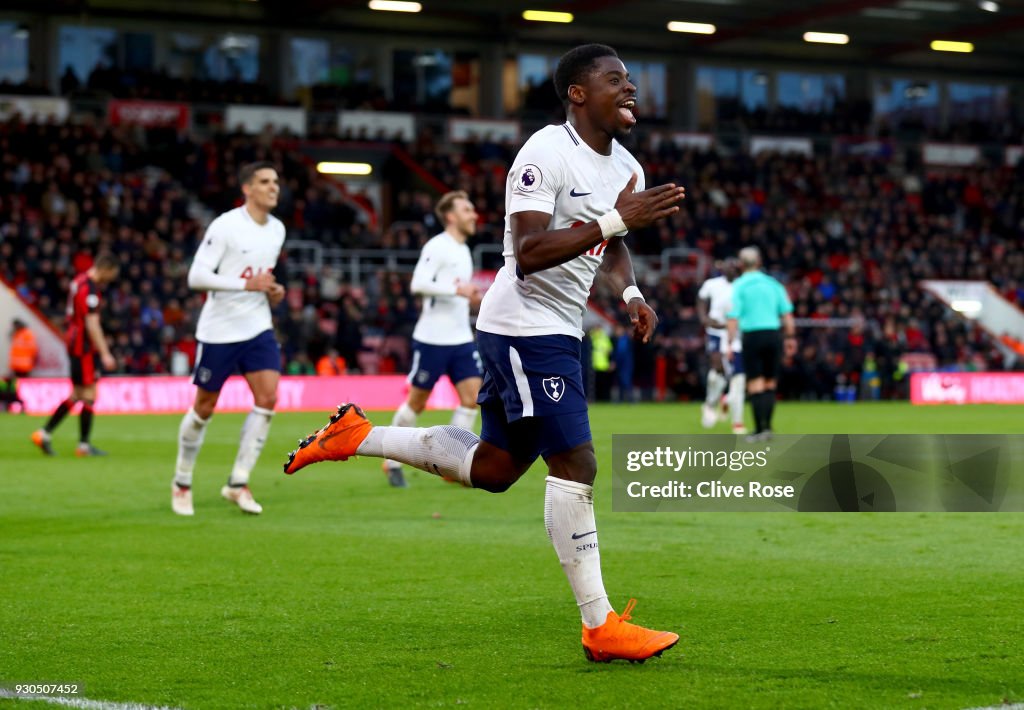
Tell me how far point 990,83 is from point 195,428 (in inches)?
2059

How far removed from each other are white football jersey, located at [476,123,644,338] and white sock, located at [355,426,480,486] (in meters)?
0.55

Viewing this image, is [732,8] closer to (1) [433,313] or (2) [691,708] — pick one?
(1) [433,313]

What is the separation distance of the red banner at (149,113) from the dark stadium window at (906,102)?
27.0 m

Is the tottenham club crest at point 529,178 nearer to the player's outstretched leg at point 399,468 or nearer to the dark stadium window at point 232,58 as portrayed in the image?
the player's outstretched leg at point 399,468

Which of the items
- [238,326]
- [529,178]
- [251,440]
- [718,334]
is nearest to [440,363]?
[251,440]

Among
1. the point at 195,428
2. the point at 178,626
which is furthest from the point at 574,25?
the point at 178,626

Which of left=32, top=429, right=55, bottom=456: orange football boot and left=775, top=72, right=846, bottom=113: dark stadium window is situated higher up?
left=775, top=72, right=846, bottom=113: dark stadium window

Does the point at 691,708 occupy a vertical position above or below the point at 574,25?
below

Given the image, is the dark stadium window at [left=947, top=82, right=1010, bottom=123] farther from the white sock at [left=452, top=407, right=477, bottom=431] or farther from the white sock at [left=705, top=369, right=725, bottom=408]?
the white sock at [left=452, top=407, right=477, bottom=431]

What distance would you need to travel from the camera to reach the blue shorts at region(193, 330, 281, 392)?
34.2 ft

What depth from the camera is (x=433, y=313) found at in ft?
44.3

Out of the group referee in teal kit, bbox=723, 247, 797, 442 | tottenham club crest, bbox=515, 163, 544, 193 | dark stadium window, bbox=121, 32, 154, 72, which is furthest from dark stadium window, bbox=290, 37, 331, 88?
tottenham club crest, bbox=515, 163, 544, 193

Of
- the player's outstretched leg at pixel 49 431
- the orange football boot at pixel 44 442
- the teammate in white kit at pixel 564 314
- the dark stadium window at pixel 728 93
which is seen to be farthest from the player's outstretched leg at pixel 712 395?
the dark stadium window at pixel 728 93

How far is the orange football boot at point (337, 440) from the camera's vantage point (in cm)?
639
